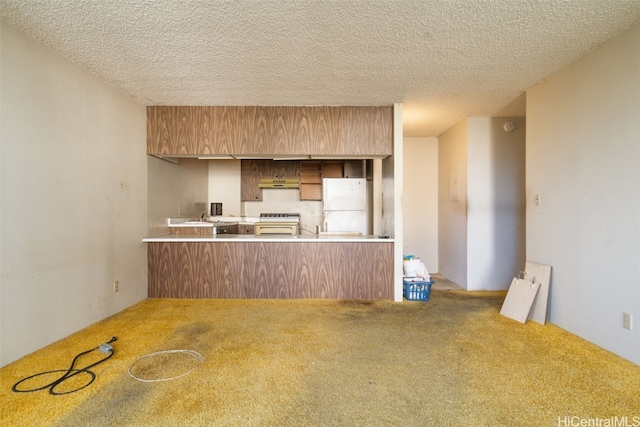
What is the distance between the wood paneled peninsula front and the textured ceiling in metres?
1.71

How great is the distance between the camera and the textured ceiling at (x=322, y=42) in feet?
6.26

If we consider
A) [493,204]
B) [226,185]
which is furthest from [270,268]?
[493,204]

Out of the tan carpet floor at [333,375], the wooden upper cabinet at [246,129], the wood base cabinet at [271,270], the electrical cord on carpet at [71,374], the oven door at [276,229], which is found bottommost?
the tan carpet floor at [333,375]

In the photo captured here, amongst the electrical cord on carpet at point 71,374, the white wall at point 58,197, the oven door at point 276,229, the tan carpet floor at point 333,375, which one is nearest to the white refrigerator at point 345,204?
the oven door at point 276,229

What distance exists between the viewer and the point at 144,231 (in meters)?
3.61

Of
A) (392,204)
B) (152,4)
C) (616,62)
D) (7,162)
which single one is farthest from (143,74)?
(616,62)

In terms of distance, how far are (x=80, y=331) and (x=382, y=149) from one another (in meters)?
3.52

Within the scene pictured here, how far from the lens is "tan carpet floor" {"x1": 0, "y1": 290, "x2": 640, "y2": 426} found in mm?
1527

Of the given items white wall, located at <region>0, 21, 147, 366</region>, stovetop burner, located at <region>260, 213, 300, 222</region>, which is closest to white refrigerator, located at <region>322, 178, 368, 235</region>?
stovetop burner, located at <region>260, 213, 300, 222</region>

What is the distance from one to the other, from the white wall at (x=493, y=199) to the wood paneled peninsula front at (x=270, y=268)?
1388 millimetres

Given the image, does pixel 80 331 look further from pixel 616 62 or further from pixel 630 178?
pixel 616 62

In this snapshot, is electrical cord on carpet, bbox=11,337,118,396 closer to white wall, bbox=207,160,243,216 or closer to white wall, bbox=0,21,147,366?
white wall, bbox=0,21,147,366

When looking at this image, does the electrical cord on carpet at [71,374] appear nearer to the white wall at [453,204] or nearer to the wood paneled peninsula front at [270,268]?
the wood paneled peninsula front at [270,268]

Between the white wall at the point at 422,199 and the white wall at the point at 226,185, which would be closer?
the white wall at the point at 422,199
